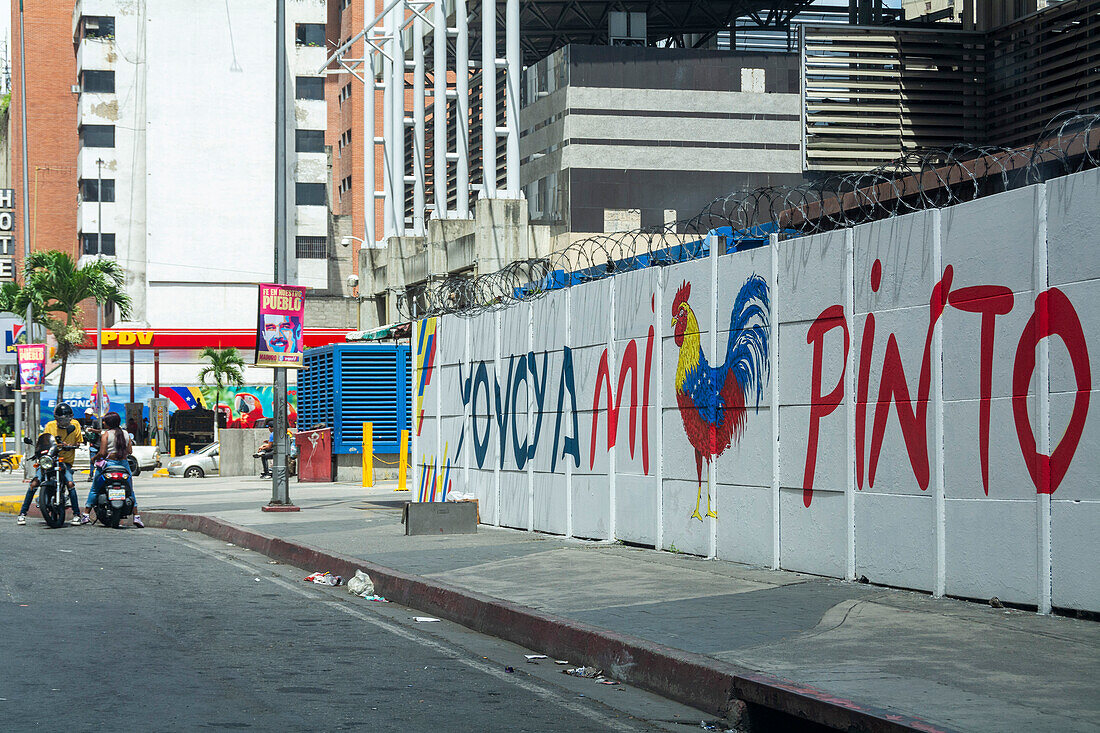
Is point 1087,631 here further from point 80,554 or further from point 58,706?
point 80,554

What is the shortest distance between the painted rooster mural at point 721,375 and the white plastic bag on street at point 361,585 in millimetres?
3353

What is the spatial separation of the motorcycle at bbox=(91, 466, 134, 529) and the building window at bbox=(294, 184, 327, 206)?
66836 millimetres

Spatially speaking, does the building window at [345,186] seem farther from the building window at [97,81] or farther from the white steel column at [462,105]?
the white steel column at [462,105]

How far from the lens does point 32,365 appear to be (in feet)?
107

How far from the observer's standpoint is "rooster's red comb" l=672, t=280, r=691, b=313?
13688 mm

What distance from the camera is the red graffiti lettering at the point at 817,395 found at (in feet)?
37.4

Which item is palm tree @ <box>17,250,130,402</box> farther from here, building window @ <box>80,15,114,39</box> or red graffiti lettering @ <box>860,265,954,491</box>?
red graffiti lettering @ <box>860,265,954,491</box>

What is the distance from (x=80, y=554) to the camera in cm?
1653

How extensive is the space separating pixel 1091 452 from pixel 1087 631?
1.16 meters

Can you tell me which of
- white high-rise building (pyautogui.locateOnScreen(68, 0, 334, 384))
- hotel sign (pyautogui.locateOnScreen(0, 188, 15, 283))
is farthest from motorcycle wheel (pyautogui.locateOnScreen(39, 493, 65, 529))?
white high-rise building (pyautogui.locateOnScreen(68, 0, 334, 384))

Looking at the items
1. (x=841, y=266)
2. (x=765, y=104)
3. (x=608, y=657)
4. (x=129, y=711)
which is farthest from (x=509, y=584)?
(x=765, y=104)

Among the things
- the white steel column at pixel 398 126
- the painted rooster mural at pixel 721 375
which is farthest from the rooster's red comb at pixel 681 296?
the white steel column at pixel 398 126

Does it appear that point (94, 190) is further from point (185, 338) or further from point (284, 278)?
point (284, 278)

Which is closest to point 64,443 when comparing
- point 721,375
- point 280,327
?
point 280,327
